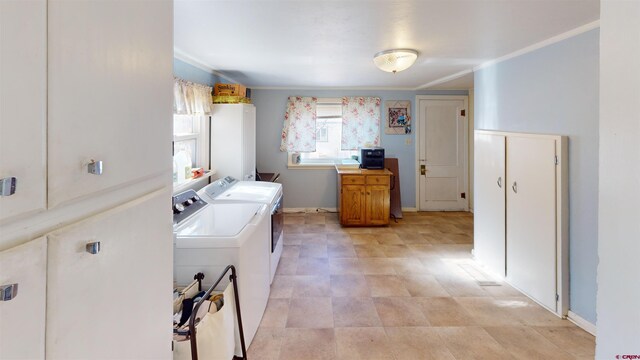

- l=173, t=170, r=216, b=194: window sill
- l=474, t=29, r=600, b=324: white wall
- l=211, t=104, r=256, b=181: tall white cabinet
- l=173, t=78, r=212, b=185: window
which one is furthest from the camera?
l=211, t=104, r=256, b=181: tall white cabinet

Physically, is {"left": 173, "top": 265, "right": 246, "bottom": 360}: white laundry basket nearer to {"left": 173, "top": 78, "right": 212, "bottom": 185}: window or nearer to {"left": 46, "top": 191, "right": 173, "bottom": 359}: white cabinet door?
{"left": 46, "top": 191, "right": 173, "bottom": 359}: white cabinet door

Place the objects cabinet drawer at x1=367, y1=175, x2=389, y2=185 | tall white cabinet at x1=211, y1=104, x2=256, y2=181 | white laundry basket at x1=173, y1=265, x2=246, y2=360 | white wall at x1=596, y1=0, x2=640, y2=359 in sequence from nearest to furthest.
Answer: white wall at x1=596, y1=0, x2=640, y2=359 → white laundry basket at x1=173, y1=265, x2=246, y2=360 → tall white cabinet at x1=211, y1=104, x2=256, y2=181 → cabinet drawer at x1=367, y1=175, x2=389, y2=185

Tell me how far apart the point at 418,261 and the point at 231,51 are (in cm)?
291

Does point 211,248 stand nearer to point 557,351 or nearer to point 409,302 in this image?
point 409,302

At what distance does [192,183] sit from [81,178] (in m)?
2.71

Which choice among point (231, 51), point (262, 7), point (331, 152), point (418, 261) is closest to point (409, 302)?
point (418, 261)

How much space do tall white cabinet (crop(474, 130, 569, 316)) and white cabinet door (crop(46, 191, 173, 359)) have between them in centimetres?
278

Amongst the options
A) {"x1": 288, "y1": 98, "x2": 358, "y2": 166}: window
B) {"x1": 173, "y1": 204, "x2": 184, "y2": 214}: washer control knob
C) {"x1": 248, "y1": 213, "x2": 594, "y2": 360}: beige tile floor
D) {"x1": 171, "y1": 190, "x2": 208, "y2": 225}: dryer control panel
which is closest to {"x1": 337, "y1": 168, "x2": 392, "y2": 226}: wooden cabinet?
{"x1": 248, "y1": 213, "x2": 594, "y2": 360}: beige tile floor

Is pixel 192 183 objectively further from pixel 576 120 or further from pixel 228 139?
pixel 576 120

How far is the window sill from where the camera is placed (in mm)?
2928

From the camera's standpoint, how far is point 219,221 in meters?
2.51

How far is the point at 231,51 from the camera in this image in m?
3.16

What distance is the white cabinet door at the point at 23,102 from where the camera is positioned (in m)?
0.45

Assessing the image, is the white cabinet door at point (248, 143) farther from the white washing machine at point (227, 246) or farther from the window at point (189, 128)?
the white washing machine at point (227, 246)
